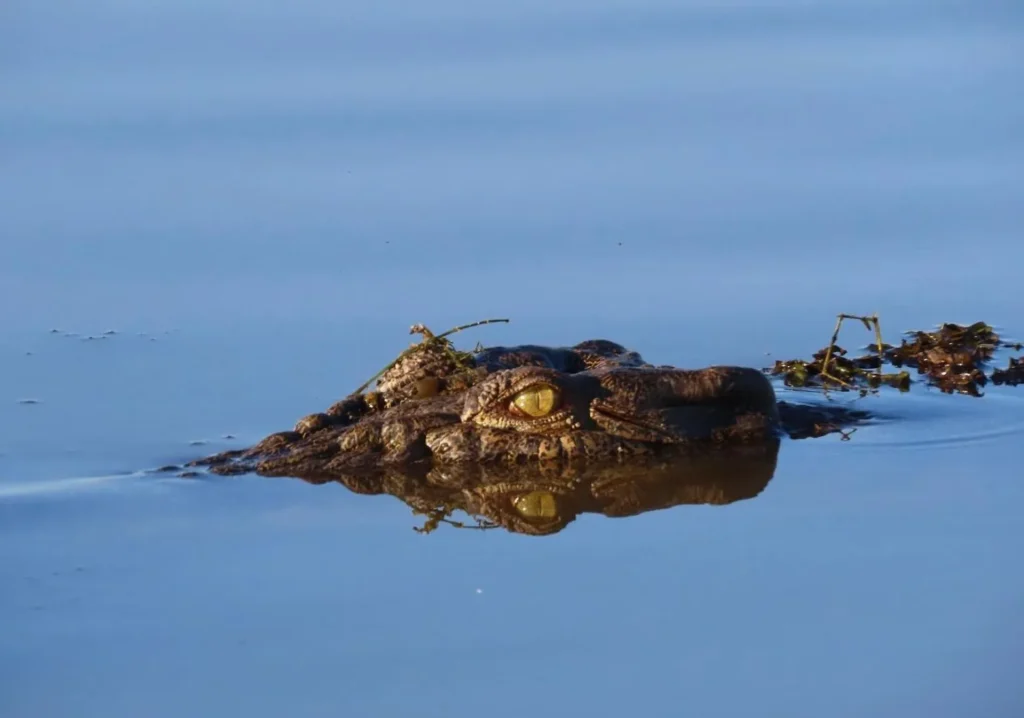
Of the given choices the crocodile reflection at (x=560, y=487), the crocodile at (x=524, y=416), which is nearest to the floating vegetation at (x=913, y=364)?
the crocodile at (x=524, y=416)

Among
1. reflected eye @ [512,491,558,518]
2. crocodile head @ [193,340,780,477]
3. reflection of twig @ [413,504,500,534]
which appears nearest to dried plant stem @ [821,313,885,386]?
crocodile head @ [193,340,780,477]

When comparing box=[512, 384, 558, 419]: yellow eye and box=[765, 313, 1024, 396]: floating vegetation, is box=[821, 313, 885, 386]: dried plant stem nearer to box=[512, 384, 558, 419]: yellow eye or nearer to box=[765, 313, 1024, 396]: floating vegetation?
box=[765, 313, 1024, 396]: floating vegetation

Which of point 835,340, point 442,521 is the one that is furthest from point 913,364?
point 442,521

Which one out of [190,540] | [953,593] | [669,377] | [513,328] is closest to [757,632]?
[953,593]

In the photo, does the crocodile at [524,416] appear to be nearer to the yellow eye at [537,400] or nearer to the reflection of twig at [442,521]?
the yellow eye at [537,400]

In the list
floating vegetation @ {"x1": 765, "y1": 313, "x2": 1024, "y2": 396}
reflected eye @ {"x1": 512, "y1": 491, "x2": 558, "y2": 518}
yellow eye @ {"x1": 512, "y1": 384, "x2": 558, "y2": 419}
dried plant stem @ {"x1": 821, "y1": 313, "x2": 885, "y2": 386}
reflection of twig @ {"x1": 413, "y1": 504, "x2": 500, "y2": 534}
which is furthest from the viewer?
floating vegetation @ {"x1": 765, "y1": 313, "x2": 1024, "y2": 396}

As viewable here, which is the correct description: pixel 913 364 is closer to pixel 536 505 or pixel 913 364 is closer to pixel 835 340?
pixel 835 340
